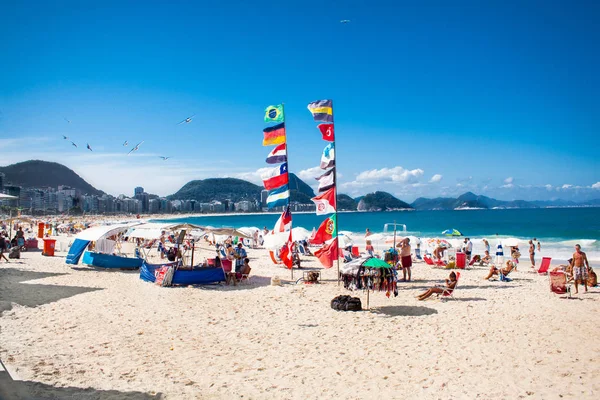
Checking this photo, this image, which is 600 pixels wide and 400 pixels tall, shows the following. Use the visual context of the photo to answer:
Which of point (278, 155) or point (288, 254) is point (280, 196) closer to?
point (278, 155)

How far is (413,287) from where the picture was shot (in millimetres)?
12789

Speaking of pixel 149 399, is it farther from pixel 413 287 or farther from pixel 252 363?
pixel 413 287

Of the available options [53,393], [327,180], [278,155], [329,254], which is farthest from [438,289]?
[53,393]

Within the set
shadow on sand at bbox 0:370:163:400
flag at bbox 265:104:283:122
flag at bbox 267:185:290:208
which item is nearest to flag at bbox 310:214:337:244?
flag at bbox 267:185:290:208

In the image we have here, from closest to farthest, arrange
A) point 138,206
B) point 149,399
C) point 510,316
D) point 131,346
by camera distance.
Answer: point 149,399, point 131,346, point 510,316, point 138,206

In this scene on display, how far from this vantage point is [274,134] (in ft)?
46.1

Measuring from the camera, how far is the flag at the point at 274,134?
13.9 meters

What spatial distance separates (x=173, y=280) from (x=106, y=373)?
6.98 meters

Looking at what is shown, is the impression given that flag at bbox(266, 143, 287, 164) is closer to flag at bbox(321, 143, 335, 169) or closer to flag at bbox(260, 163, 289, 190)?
flag at bbox(260, 163, 289, 190)

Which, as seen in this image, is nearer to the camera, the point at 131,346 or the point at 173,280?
the point at 131,346

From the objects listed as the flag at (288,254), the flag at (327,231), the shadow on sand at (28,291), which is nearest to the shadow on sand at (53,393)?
the shadow on sand at (28,291)

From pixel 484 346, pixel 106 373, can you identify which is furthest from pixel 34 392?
pixel 484 346

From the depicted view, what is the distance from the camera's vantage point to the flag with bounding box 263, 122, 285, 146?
1395 cm

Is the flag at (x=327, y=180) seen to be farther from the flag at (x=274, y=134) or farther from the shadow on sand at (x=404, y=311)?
the shadow on sand at (x=404, y=311)
